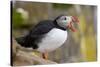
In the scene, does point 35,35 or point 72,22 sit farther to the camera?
point 72,22

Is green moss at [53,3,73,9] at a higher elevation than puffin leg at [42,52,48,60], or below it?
higher

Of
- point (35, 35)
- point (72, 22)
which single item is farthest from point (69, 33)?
point (35, 35)

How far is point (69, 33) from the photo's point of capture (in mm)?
1991

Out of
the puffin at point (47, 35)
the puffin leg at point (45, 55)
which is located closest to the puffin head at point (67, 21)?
the puffin at point (47, 35)

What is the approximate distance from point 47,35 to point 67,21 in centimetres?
24

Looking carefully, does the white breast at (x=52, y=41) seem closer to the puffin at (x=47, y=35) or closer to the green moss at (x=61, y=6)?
the puffin at (x=47, y=35)

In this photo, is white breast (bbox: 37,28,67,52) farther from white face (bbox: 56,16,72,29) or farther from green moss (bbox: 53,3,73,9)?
green moss (bbox: 53,3,73,9)

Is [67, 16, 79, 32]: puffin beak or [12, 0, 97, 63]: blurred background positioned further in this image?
[67, 16, 79, 32]: puffin beak

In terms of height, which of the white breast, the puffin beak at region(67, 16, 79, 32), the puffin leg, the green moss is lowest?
the puffin leg

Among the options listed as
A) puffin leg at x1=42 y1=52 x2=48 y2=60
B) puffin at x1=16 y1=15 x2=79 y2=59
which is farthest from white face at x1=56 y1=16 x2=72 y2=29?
puffin leg at x1=42 y1=52 x2=48 y2=60

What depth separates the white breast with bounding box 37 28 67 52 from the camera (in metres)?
1.90

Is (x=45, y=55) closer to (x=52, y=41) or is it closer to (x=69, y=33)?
(x=52, y=41)
